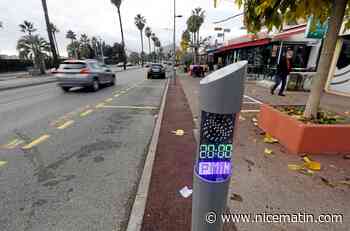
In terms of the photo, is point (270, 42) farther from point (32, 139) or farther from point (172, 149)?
point (32, 139)

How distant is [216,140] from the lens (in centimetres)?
120

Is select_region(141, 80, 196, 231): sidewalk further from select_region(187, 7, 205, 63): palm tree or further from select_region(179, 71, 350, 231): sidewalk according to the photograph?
select_region(187, 7, 205, 63): palm tree

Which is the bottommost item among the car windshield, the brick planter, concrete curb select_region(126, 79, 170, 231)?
concrete curb select_region(126, 79, 170, 231)

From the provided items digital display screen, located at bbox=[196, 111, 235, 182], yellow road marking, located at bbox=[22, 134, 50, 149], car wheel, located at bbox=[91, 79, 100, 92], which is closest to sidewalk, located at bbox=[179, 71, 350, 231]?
digital display screen, located at bbox=[196, 111, 235, 182]

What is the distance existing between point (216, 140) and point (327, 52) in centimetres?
350

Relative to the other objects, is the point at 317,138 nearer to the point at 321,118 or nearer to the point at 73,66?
the point at 321,118

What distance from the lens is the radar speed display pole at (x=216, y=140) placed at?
1.09m

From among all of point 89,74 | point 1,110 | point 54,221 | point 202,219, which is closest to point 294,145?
point 202,219

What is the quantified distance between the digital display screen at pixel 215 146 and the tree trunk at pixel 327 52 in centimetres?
324

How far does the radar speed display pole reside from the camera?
1.09m

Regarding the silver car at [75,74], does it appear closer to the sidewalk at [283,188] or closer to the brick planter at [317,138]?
the sidewalk at [283,188]

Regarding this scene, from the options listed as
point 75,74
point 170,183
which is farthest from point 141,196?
point 75,74

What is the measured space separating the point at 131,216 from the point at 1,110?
23.2ft

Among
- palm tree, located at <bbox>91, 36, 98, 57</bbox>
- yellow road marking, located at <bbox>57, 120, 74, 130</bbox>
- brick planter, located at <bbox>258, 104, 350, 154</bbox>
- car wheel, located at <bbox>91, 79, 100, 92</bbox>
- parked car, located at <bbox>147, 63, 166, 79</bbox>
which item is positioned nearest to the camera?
brick planter, located at <bbox>258, 104, 350, 154</bbox>
